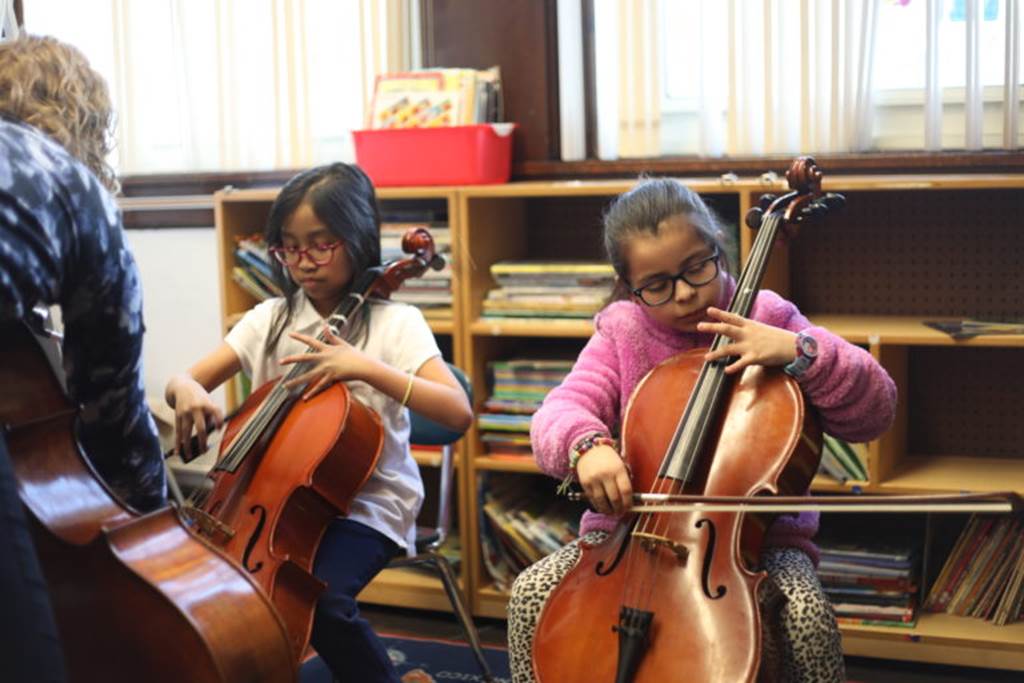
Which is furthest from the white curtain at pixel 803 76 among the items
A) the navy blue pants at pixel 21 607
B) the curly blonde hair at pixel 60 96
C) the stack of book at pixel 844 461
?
the navy blue pants at pixel 21 607

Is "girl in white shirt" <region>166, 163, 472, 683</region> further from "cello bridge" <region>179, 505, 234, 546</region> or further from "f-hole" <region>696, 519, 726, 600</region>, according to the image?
"f-hole" <region>696, 519, 726, 600</region>

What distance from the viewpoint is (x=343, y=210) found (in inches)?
83.4

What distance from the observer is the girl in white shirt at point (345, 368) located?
1955 mm

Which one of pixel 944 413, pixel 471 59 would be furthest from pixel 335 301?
pixel 944 413

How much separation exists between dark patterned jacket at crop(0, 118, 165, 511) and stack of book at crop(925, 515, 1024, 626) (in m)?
1.75

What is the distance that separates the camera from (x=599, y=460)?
5.41 feet

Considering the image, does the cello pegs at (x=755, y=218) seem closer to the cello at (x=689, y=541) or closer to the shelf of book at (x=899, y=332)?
the cello at (x=689, y=541)

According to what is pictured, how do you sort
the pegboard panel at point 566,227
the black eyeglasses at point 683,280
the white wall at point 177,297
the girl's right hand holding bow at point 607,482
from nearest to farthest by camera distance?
the girl's right hand holding bow at point 607,482
the black eyeglasses at point 683,280
the pegboard panel at point 566,227
the white wall at point 177,297

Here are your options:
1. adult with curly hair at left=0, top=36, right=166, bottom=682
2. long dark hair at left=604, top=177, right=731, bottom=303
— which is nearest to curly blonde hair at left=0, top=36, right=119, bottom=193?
adult with curly hair at left=0, top=36, right=166, bottom=682

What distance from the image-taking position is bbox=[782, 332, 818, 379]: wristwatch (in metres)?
1.66

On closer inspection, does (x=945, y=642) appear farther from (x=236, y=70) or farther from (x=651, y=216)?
(x=236, y=70)

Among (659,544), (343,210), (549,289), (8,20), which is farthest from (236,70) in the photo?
(659,544)

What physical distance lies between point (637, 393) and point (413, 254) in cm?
56

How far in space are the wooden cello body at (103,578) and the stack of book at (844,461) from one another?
153cm
